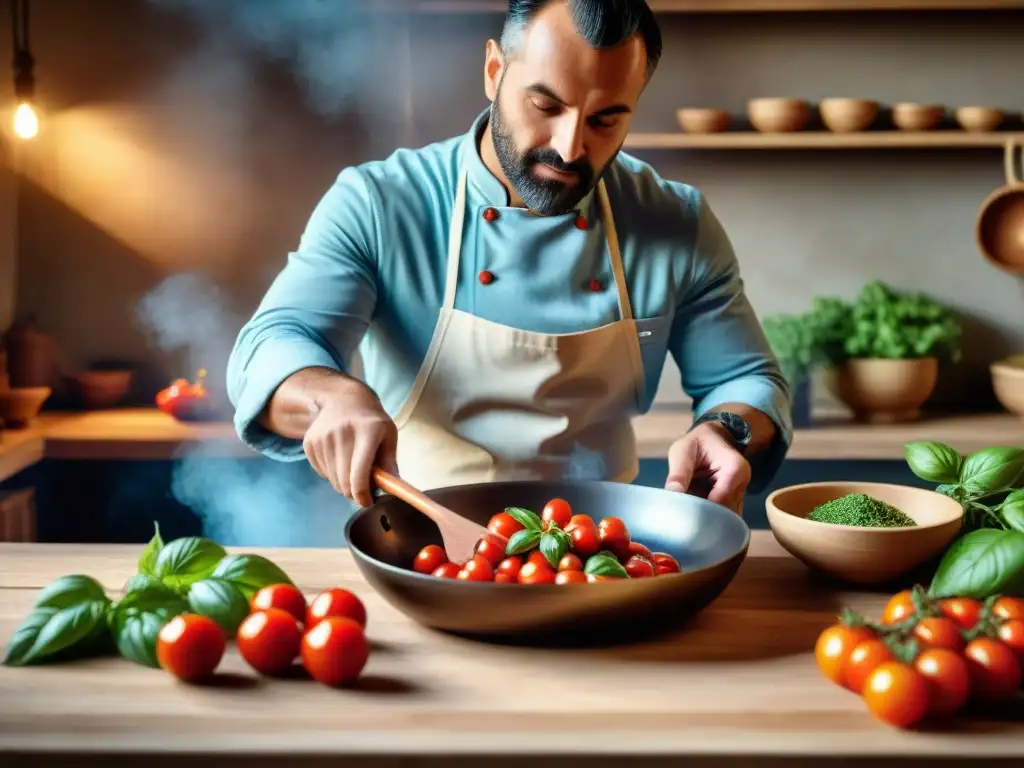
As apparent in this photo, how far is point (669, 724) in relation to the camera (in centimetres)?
94

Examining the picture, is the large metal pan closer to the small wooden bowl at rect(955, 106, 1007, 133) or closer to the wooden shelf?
the wooden shelf

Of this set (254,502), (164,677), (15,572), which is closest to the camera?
(164,677)

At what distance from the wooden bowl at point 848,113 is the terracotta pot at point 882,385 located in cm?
71

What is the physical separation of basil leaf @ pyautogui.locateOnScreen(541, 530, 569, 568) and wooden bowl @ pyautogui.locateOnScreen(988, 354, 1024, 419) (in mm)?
2376

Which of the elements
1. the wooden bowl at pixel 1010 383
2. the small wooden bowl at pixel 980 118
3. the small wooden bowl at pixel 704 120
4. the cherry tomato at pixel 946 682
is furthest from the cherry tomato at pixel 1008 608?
the small wooden bowl at pixel 980 118

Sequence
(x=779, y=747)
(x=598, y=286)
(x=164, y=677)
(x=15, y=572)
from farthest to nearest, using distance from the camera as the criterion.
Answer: (x=598, y=286), (x=15, y=572), (x=164, y=677), (x=779, y=747)

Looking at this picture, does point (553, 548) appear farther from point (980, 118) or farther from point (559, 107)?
point (980, 118)

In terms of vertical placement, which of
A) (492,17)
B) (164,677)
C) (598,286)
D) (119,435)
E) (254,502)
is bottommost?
(254,502)

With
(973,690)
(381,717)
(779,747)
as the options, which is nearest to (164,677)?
(381,717)

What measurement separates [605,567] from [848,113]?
245cm

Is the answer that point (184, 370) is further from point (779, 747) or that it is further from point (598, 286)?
point (779, 747)

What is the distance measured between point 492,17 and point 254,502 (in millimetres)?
1616

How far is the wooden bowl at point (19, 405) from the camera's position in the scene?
113 inches

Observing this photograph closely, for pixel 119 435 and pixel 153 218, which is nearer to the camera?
pixel 119 435
